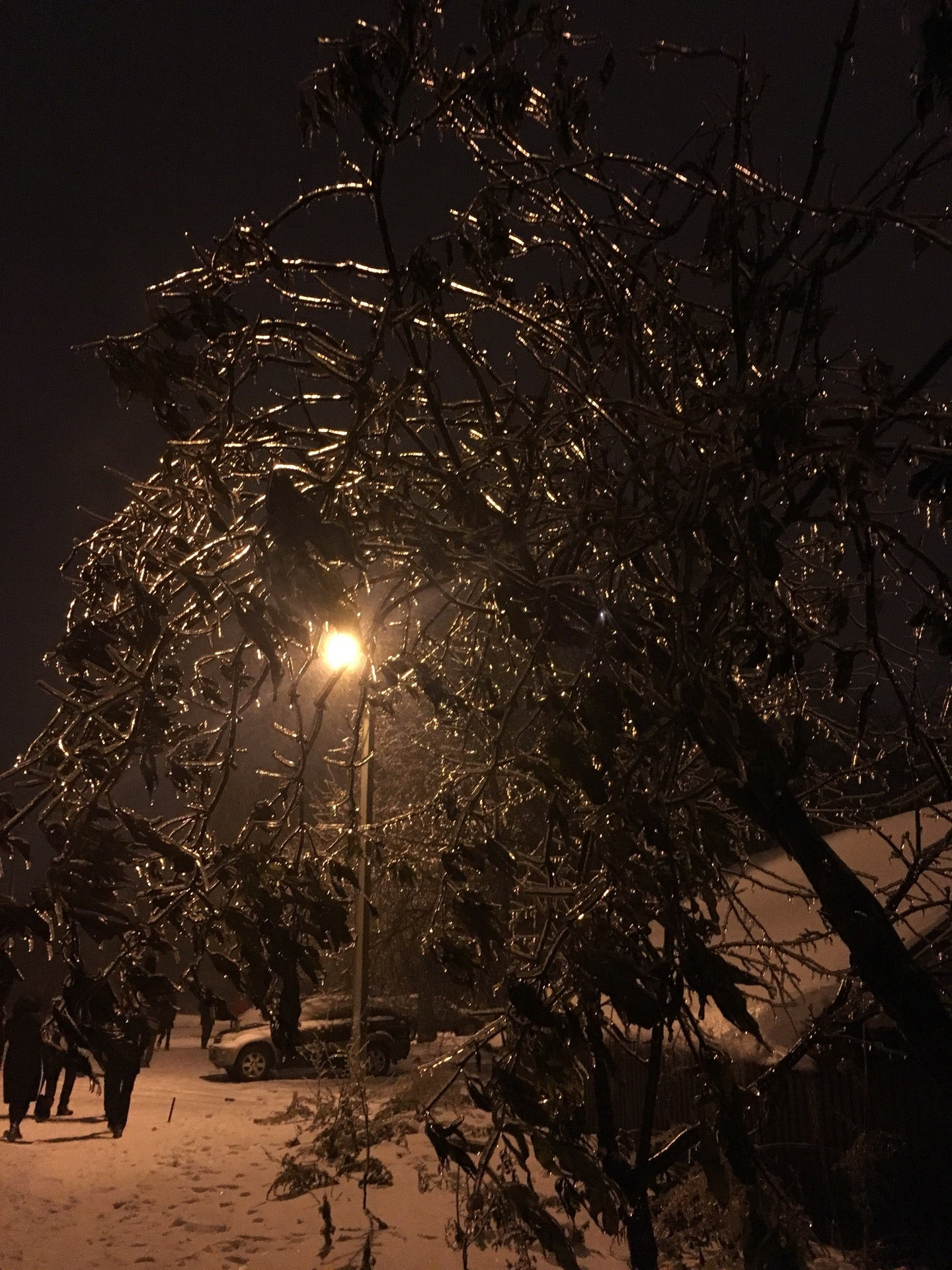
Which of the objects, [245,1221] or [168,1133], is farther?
[168,1133]

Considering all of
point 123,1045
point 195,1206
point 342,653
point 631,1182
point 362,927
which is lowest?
point 195,1206

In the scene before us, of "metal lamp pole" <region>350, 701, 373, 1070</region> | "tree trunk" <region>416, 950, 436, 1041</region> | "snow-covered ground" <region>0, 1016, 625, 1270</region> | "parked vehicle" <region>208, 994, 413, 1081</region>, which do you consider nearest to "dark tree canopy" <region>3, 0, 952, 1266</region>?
"metal lamp pole" <region>350, 701, 373, 1070</region>

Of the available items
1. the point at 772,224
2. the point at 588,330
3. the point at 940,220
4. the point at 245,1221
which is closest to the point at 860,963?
the point at 940,220

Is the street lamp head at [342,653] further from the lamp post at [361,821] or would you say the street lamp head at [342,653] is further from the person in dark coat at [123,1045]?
the person in dark coat at [123,1045]

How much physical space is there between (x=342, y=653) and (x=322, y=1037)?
12822mm

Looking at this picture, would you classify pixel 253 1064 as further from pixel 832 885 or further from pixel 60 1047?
pixel 832 885

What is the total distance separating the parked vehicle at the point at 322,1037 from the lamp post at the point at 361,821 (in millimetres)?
6060

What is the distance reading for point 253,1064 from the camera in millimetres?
16359

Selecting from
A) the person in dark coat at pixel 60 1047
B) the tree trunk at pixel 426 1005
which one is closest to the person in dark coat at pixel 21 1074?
the person in dark coat at pixel 60 1047

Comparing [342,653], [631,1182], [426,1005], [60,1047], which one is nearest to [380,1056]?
[426,1005]

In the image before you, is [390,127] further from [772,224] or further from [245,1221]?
[245,1221]

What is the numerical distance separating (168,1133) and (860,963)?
35.4 feet

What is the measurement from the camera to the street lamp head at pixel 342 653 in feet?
11.5

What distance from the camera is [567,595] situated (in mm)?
2752
